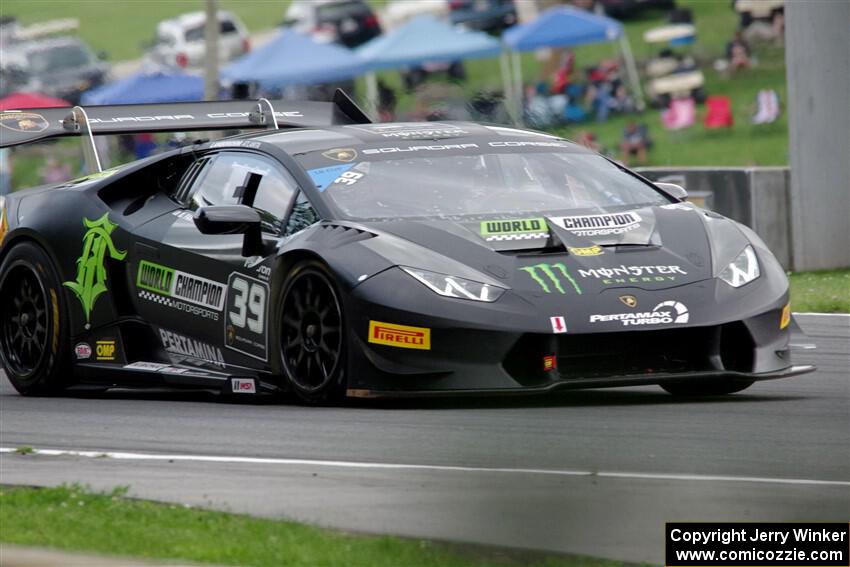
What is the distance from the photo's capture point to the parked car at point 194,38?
43.2m

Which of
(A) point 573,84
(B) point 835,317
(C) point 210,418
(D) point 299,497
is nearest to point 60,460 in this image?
(C) point 210,418

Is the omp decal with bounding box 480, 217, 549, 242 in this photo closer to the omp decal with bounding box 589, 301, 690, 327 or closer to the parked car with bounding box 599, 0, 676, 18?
the omp decal with bounding box 589, 301, 690, 327

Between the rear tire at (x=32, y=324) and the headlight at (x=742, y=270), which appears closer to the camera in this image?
the headlight at (x=742, y=270)

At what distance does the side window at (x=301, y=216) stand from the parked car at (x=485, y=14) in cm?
3043

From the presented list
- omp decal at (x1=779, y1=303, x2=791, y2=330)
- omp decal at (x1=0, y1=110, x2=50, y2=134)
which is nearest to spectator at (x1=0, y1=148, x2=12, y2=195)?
omp decal at (x1=0, y1=110, x2=50, y2=134)

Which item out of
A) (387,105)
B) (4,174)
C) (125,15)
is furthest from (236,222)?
(125,15)

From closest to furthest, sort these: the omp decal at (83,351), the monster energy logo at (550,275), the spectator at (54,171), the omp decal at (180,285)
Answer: the monster energy logo at (550,275) < the omp decal at (180,285) < the omp decal at (83,351) < the spectator at (54,171)

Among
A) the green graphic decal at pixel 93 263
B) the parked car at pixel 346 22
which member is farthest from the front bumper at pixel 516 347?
the parked car at pixel 346 22

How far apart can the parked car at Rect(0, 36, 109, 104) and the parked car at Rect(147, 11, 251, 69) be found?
7.07 meters

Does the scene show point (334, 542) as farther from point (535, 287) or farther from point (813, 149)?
point (813, 149)

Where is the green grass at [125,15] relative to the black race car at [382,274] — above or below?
above

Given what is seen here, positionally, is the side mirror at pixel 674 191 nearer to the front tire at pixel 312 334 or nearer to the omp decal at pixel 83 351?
the front tire at pixel 312 334

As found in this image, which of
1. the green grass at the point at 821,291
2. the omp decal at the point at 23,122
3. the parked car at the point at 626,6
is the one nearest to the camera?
the omp decal at the point at 23,122

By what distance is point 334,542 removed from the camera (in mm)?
4176
